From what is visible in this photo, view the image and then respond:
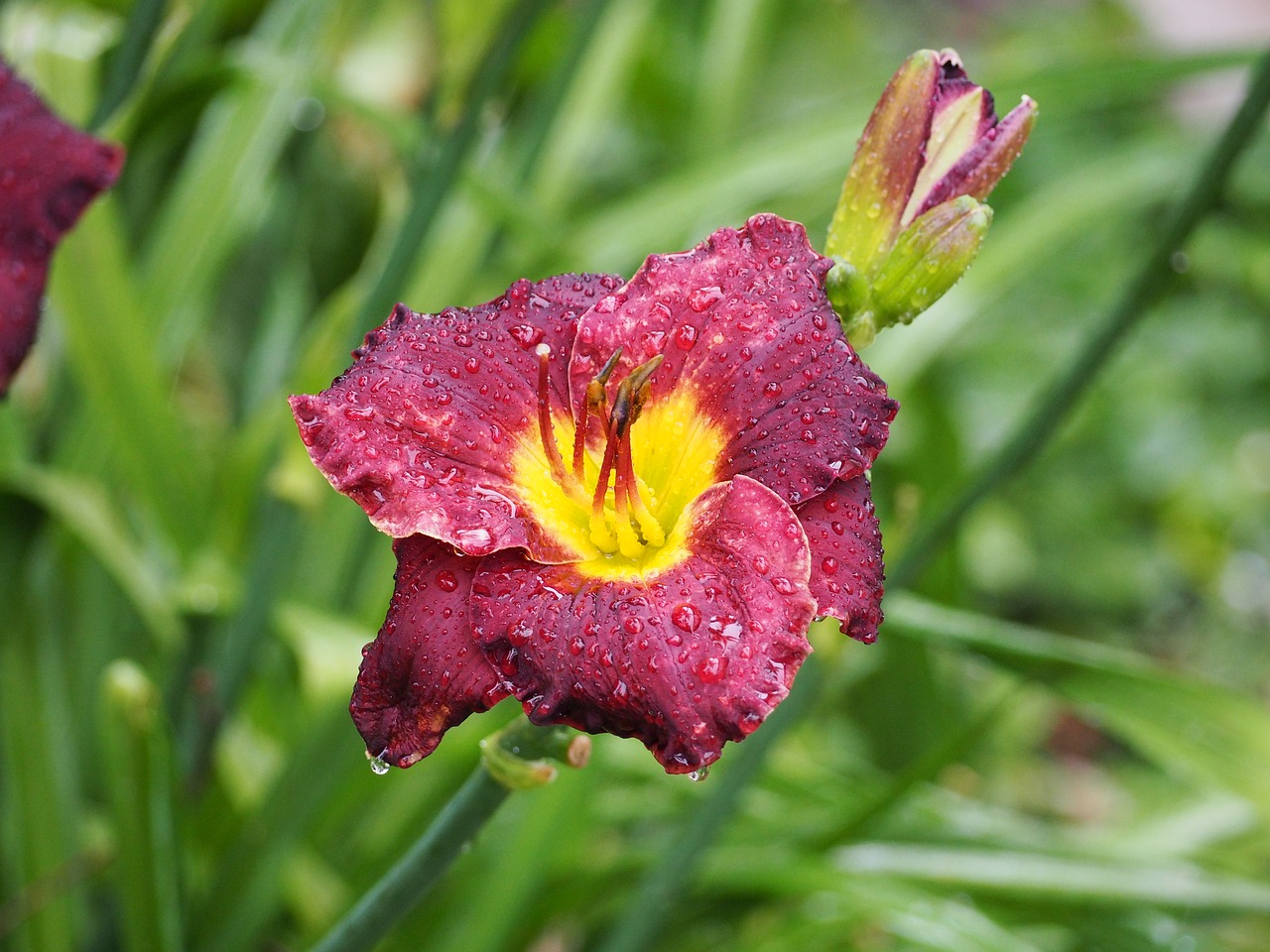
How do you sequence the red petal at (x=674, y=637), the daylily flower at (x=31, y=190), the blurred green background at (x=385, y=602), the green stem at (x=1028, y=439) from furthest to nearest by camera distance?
the blurred green background at (x=385, y=602) → the green stem at (x=1028, y=439) → the daylily flower at (x=31, y=190) → the red petal at (x=674, y=637)

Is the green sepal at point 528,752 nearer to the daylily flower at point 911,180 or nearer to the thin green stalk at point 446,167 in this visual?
the daylily flower at point 911,180

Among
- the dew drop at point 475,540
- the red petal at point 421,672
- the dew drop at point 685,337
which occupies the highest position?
the dew drop at point 685,337

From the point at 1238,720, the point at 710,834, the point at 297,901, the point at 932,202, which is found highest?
the point at 932,202

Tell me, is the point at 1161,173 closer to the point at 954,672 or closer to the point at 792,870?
the point at 954,672

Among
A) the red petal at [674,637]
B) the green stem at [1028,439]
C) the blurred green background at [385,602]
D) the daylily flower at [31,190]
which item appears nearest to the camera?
the red petal at [674,637]

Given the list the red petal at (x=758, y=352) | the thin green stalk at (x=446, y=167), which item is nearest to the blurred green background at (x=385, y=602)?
the thin green stalk at (x=446, y=167)

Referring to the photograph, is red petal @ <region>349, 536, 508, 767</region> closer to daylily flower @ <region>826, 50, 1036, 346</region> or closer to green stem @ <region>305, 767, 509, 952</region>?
green stem @ <region>305, 767, 509, 952</region>

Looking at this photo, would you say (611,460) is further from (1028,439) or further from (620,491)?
(1028,439)

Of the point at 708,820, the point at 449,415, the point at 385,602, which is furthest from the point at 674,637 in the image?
the point at 385,602

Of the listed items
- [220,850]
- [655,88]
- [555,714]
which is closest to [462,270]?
[220,850]
